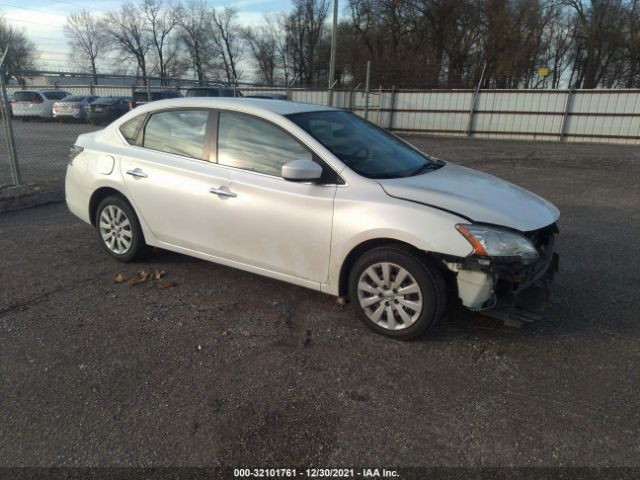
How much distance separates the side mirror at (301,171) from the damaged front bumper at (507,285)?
1105 millimetres

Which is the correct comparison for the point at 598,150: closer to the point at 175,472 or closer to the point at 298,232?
the point at 298,232

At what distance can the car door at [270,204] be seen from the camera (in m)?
3.40

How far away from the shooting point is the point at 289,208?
3.48 m

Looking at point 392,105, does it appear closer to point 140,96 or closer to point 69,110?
point 140,96

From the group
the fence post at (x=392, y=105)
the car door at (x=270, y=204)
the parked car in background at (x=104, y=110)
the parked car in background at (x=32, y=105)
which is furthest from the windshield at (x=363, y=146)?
the parked car in background at (x=32, y=105)

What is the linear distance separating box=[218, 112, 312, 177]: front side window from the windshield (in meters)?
0.18

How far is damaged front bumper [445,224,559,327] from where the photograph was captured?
9.73 ft

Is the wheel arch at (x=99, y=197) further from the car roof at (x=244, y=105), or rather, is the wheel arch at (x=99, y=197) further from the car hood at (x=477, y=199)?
the car hood at (x=477, y=199)

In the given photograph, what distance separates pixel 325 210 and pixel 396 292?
78 centimetres

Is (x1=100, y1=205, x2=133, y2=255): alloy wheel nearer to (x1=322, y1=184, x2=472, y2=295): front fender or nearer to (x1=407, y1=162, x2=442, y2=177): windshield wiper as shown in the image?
(x1=322, y1=184, x2=472, y2=295): front fender

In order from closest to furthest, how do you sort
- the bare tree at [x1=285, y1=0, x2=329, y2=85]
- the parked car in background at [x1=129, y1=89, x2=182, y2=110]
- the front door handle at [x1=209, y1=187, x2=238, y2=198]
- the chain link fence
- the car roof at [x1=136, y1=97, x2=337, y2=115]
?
the front door handle at [x1=209, y1=187, x2=238, y2=198] < the car roof at [x1=136, y1=97, x2=337, y2=115] < the chain link fence < the parked car in background at [x1=129, y1=89, x2=182, y2=110] < the bare tree at [x1=285, y1=0, x2=329, y2=85]

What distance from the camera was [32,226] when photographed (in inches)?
232

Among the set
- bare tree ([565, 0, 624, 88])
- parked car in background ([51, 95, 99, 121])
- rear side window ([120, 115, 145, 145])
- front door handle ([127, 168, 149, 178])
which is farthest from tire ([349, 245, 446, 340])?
bare tree ([565, 0, 624, 88])

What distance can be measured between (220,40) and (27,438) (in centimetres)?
7114
